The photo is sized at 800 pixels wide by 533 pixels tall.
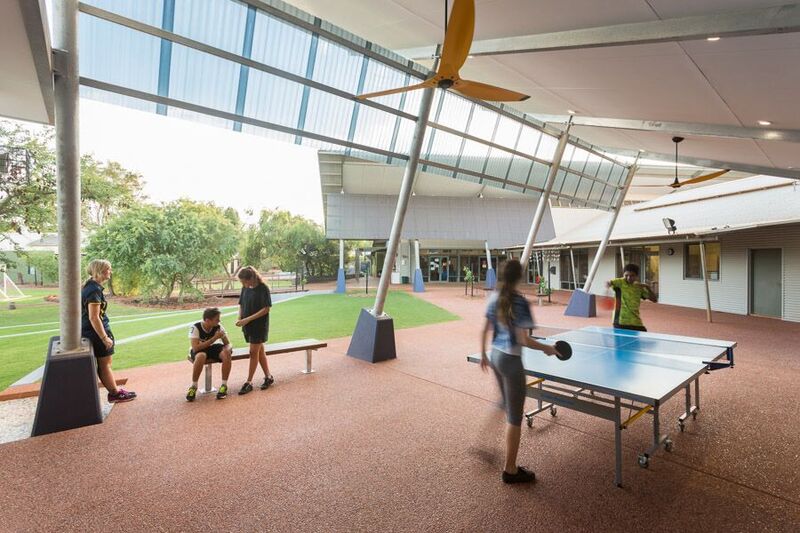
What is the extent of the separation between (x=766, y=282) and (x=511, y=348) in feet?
48.4

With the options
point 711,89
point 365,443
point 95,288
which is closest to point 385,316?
point 365,443

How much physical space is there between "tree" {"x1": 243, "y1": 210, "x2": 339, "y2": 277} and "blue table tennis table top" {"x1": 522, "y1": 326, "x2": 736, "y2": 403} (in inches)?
1272

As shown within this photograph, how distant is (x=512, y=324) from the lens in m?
3.00

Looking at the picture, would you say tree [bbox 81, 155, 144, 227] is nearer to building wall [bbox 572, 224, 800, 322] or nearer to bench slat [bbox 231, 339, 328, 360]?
bench slat [bbox 231, 339, 328, 360]

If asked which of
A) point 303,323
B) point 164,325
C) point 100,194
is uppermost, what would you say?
point 100,194

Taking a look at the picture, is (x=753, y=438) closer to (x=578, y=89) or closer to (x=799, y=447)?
(x=799, y=447)

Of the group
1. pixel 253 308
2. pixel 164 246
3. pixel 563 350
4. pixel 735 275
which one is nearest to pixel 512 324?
pixel 563 350

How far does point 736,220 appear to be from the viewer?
12.8 metres

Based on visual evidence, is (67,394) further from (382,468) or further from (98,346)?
(382,468)

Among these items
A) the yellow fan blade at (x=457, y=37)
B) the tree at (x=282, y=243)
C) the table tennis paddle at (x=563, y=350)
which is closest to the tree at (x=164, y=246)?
the tree at (x=282, y=243)

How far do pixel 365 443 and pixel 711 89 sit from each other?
22.3 ft

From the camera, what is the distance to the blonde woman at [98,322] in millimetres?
4562

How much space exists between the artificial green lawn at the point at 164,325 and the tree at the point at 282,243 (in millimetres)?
16303

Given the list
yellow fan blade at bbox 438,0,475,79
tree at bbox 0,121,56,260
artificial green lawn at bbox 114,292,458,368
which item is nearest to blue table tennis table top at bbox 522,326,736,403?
yellow fan blade at bbox 438,0,475,79
